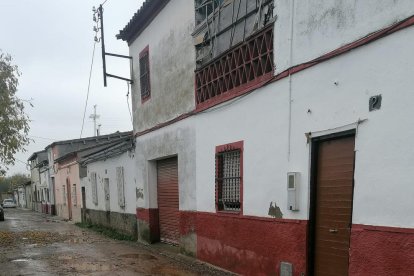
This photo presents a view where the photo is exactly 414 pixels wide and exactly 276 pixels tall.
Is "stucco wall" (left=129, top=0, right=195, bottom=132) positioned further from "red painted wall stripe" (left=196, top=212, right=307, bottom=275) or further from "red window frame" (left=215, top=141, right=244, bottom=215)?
"red painted wall stripe" (left=196, top=212, right=307, bottom=275)

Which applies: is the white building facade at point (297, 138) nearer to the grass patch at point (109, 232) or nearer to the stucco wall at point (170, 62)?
the stucco wall at point (170, 62)

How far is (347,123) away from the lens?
4.73 m

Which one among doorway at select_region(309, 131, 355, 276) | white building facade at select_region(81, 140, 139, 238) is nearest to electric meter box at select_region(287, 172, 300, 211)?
doorway at select_region(309, 131, 355, 276)

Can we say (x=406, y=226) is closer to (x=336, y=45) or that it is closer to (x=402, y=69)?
(x=402, y=69)

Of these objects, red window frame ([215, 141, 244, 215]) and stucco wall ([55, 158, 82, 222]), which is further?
stucco wall ([55, 158, 82, 222])

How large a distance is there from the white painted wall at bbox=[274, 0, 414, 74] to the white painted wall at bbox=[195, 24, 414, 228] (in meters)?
0.12

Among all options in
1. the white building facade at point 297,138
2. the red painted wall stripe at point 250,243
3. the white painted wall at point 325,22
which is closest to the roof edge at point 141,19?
the white building facade at point 297,138

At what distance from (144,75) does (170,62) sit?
2.12m

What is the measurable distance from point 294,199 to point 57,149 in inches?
1136

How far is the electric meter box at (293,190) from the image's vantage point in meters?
5.53

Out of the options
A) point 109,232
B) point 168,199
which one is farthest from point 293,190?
point 109,232

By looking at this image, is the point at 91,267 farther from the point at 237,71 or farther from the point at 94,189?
the point at 94,189

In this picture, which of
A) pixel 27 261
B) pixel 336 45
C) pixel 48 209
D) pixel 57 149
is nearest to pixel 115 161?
pixel 27 261

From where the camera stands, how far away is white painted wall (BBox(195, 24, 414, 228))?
3.99m
